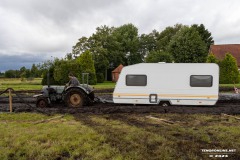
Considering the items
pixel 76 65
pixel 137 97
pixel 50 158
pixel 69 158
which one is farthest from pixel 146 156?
pixel 76 65

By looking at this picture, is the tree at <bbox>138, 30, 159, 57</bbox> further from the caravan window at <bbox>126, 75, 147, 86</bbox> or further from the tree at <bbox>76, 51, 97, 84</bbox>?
the caravan window at <bbox>126, 75, 147, 86</bbox>

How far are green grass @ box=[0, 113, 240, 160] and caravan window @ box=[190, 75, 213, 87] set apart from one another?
7.18ft

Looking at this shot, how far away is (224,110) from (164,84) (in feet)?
9.84

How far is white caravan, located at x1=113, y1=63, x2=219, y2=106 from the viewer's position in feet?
37.1

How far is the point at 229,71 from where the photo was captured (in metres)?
33.5

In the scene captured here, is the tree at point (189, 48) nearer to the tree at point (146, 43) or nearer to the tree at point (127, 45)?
the tree at point (127, 45)

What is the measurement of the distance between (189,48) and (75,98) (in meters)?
39.8

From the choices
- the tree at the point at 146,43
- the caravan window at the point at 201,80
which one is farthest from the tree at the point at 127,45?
the caravan window at the point at 201,80

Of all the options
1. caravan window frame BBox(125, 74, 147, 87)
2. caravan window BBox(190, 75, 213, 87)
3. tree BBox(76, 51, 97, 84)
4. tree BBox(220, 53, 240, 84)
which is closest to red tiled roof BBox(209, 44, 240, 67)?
tree BBox(220, 53, 240, 84)

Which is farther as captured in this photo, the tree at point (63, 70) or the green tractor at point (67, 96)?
the tree at point (63, 70)

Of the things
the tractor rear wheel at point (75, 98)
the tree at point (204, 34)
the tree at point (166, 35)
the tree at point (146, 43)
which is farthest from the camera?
the tree at point (146, 43)

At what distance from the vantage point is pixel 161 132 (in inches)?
289

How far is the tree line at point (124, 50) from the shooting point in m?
38.0

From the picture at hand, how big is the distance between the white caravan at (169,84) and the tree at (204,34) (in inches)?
1772
